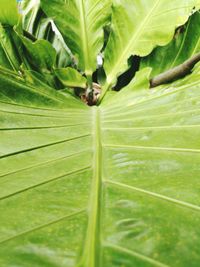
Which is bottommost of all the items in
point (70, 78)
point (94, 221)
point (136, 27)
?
point (94, 221)

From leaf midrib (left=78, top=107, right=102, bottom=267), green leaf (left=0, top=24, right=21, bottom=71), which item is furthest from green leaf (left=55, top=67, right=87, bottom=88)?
leaf midrib (left=78, top=107, right=102, bottom=267)

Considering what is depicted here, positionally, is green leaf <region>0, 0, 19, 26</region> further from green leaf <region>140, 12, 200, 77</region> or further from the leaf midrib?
the leaf midrib

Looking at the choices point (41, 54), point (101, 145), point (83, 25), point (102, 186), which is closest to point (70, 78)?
point (41, 54)

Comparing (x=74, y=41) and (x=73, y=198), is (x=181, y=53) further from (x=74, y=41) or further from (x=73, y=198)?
(x=73, y=198)

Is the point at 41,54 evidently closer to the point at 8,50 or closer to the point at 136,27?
the point at 8,50

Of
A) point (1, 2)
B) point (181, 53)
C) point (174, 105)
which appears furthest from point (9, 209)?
point (181, 53)
